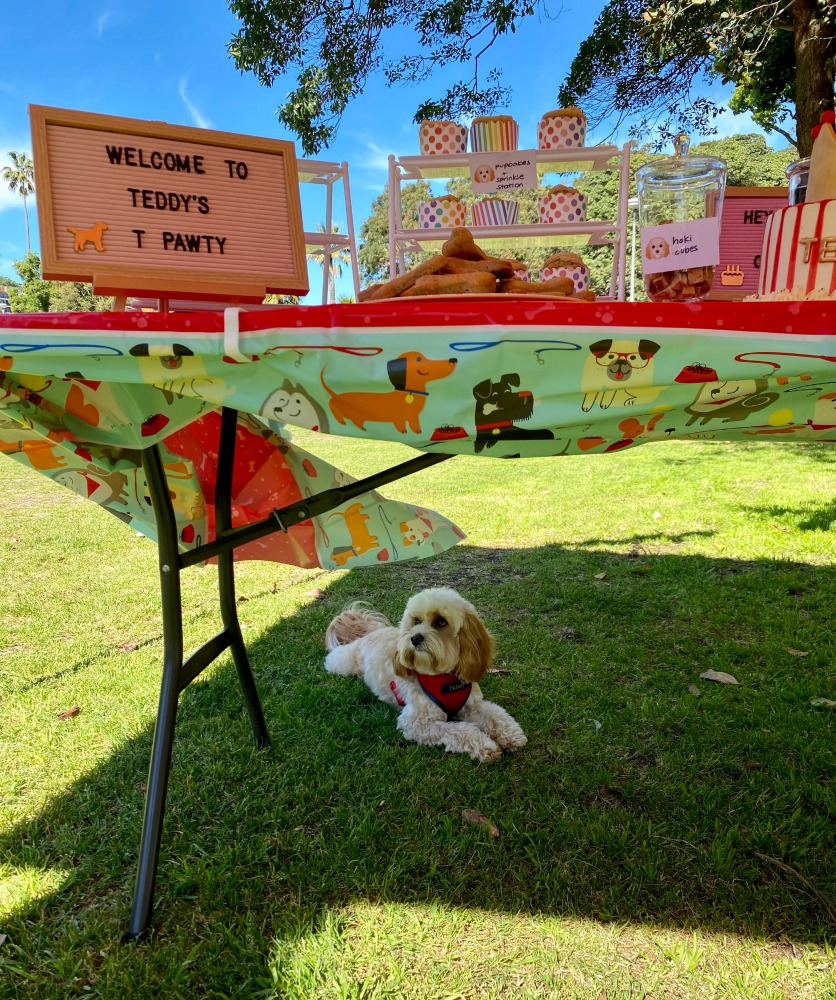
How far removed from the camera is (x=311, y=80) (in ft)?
24.2

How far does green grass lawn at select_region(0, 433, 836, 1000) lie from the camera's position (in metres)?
1.46

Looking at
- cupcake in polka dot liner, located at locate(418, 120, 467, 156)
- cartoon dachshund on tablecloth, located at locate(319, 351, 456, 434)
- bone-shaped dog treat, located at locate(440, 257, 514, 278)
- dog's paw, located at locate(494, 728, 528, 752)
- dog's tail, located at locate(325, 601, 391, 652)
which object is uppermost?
cupcake in polka dot liner, located at locate(418, 120, 467, 156)

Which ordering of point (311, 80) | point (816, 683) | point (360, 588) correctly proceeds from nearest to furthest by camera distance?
point (816, 683)
point (360, 588)
point (311, 80)

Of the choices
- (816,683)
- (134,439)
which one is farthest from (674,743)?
(134,439)

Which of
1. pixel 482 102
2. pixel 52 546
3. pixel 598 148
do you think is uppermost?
pixel 482 102

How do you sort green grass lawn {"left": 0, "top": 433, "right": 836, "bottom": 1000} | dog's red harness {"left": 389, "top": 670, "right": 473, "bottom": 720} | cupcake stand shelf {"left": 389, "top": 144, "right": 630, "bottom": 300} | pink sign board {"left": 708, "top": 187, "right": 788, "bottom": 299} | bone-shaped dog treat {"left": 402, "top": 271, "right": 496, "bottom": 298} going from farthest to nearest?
cupcake stand shelf {"left": 389, "top": 144, "right": 630, "bottom": 300} → dog's red harness {"left": 389, "top": 670, "right": 473, "bottom": 720} → pink sign board {"left": 708, "top": 187, "right": 788, "bottom": 299} → green grass lawn {"left": 0, "top": 433, "right": 836, "bottom": 1000} → bone-shaped dog treat {"left": 402, "top": 271, "right": 496, "bottom": 298}

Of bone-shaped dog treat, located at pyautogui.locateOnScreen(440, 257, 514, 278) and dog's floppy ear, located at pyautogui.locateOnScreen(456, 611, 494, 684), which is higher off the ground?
bone-shaped dog treat, located at pyautogui.locateOnScreen(440, 257, 514, 278)

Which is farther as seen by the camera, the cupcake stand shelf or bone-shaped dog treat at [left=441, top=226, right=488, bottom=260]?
the cupcake stand shelf

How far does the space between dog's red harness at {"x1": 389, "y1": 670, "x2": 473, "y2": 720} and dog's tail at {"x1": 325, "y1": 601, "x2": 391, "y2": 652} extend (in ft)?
1.97

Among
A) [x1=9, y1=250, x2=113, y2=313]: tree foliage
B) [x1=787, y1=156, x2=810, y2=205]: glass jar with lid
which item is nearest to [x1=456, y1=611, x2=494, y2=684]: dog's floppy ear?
[x1=787, y1=156, x2=810, y2=205]: glass jar with lid

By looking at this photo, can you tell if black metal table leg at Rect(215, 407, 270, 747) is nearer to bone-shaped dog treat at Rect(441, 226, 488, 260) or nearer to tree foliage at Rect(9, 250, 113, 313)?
bone-shaped dog treat at Rect(441, 226, 488, 260)

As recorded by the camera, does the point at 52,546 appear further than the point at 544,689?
Yes

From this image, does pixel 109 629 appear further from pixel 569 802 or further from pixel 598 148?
pixel 598 148

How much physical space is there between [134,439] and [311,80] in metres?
7.68
